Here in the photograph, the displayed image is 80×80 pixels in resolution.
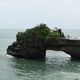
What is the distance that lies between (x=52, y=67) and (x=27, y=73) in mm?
7255

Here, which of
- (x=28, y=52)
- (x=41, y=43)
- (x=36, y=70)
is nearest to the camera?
(x=36, y=70)

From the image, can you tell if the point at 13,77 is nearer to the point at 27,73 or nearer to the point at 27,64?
the point at 27,73

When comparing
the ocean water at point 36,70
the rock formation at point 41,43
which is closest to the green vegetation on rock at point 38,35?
the rock formation at point 41,43

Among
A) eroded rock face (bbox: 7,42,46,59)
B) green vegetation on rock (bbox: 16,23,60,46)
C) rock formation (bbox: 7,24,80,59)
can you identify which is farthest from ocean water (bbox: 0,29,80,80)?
green vegetation on rock (bbox: 16,23,60,46)

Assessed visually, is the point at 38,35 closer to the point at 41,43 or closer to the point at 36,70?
the point at 41,43

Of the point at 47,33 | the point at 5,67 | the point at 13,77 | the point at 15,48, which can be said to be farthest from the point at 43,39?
the point at 13,77

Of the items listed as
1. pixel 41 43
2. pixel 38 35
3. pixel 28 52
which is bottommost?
pixel 28 52

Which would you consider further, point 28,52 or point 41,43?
point 28,52

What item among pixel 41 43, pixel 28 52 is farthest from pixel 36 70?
pixel 28 52

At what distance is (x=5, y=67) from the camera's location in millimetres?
48125

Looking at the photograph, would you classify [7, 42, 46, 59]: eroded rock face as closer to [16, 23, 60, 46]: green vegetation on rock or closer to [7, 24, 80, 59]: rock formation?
[7, 24, 80, 59]: rock formation

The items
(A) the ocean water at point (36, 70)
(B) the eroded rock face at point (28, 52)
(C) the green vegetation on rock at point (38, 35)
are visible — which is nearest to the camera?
(A) the ocean water at point (36, 70)

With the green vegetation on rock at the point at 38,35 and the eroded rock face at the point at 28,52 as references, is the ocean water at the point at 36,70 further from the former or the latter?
the green vegetation on rock at the point at 38,35

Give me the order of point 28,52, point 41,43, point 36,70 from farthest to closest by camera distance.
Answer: point 28,52 → point 41,43 → point 36,70
